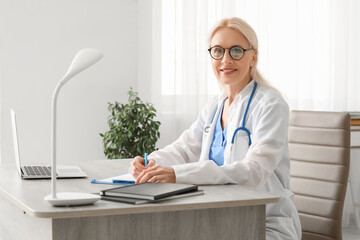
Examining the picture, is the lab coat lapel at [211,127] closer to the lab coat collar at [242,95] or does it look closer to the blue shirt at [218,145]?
the blue shirt at [218,145]

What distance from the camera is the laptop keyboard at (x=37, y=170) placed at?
2215 millimetres

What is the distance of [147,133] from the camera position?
4535mm

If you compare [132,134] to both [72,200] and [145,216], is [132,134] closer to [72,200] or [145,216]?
[145,216]

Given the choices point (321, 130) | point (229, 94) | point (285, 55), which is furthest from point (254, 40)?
point (285, 55)

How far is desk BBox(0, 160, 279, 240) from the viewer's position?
158cm

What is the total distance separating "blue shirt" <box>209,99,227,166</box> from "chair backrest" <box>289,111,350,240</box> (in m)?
0.42

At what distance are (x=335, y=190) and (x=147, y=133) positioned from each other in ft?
7.70

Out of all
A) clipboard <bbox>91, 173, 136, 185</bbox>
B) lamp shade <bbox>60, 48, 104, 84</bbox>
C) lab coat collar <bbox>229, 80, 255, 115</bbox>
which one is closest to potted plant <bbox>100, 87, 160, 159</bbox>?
lab coat collar <bbox>229, 80, 255, 115</bbox>

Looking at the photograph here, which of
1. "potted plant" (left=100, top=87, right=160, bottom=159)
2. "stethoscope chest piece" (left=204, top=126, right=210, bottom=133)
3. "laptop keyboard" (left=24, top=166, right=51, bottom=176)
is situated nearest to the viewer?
"laptop keyboard" (left=24, top=166, right=51, bottom=176)

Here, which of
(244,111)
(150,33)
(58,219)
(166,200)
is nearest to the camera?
(58,219)

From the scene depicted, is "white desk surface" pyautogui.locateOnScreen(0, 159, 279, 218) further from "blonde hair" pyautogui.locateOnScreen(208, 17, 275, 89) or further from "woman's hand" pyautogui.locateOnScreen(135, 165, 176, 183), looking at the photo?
"blonde hair" pyautogui.locateOnScreen(208, 17, 275, 89)

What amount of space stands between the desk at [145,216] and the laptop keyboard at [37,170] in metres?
0.17

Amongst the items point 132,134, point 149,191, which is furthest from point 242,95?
point 132,134

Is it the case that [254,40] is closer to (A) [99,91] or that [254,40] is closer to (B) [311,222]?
(B) [311,222]
